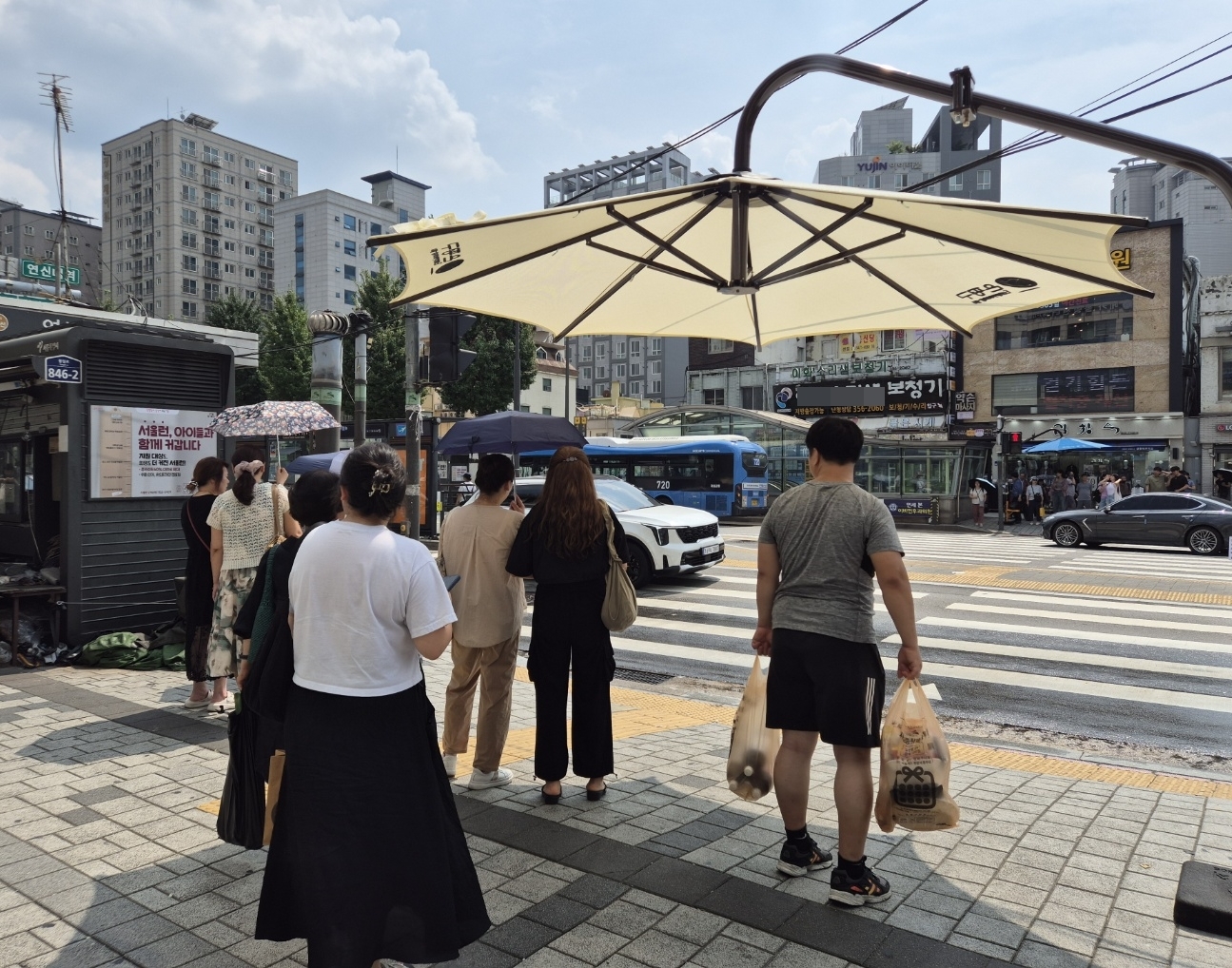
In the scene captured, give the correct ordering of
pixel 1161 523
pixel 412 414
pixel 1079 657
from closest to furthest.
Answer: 1. pixel 1079 657
2. pixel 412 414
3. pixel 1161 523

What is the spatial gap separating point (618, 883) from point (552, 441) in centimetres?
848

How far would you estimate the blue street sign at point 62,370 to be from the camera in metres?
7.37

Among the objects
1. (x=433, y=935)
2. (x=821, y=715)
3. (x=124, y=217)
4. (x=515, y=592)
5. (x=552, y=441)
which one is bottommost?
(x=433, y=935)

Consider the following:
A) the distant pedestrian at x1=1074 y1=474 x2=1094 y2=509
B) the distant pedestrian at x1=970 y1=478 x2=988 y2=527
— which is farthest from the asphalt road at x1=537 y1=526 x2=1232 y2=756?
the distant pedestrian at x1=1074 y1=474 x2=1094 y2=509

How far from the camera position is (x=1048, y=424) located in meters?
37.9

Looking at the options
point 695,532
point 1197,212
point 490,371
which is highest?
point 1197,212

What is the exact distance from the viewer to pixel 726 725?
630 cm

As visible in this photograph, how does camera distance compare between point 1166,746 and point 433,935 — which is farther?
point 1166,746

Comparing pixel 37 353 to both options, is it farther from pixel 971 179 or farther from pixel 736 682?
pixel 971 179

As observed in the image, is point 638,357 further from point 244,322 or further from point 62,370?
point 62,370

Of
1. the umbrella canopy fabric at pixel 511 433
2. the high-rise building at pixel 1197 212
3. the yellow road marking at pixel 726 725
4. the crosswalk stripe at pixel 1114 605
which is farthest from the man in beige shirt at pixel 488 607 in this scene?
the high-rise building at pixel 1197 212

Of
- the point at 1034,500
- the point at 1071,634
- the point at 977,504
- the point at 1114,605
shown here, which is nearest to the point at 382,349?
the point at 977,504

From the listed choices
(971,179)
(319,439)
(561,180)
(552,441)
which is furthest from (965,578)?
(561,180)

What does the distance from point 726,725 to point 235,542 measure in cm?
367
